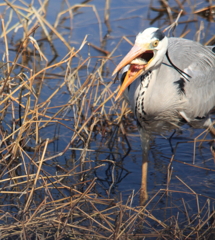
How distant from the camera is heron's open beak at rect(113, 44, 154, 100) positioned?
3195 mm

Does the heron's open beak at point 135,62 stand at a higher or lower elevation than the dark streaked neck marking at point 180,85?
higher

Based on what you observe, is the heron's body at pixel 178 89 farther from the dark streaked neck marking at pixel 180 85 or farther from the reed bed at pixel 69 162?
the reed bed at pixel 69 162

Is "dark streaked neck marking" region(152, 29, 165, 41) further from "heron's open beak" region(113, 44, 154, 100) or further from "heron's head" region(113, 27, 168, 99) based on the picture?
"heron's open beak" region(113, 44, 154, 100)

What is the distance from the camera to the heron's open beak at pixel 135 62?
3195 millimetres

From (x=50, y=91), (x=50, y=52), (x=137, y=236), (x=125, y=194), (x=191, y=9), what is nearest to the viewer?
(x=137, y=236)

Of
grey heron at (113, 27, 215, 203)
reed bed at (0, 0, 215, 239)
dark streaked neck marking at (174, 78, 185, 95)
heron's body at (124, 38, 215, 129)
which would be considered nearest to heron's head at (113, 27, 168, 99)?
grey heron at (113, 27, 215, 203)

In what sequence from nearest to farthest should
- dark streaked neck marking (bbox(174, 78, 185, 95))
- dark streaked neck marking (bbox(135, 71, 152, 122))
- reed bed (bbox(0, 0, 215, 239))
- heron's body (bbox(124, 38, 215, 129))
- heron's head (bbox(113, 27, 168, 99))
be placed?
reed bed (bbox(0, 0, 215, 239)) → heron's head (bbox(113, 27, 168, 99)) → dark streaked neck marking (bbox(135, 71, 152, 122)) → heron's body (bbox(124, 38, 215, 129)) → dark streaked neck marking (bbox(174, 78, 185, 95))

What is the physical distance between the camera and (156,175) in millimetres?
4293

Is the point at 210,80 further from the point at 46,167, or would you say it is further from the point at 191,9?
the point at 191,9

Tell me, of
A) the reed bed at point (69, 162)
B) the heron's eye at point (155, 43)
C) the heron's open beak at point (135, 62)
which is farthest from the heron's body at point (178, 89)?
the reed bed at point (69, 162)

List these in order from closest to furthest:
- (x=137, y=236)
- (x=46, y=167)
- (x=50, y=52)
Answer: (x=137, y=236)
(x=46, y=167)
(x=50, y=52)

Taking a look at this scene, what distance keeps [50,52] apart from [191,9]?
2.59m

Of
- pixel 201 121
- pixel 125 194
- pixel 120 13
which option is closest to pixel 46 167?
pixel 125 194

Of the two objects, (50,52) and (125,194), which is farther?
(50,52)
